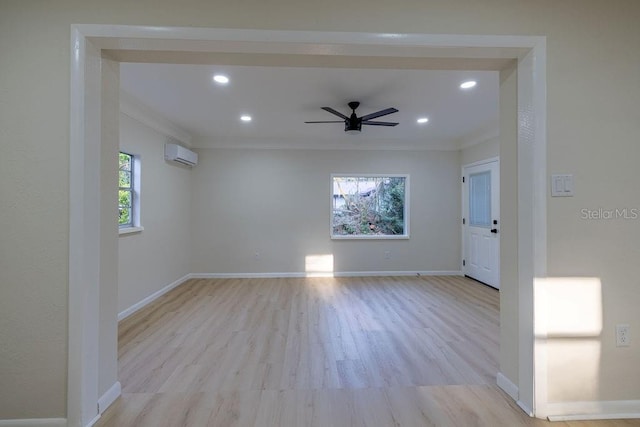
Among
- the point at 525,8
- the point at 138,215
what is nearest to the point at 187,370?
the point at 138,215

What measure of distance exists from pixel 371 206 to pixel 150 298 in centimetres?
390

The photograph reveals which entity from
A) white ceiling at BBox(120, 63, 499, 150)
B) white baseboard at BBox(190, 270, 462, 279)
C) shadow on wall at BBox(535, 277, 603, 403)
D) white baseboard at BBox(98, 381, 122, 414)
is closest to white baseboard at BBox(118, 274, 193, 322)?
white baseboard at BBox(190, 270, 462, 279)

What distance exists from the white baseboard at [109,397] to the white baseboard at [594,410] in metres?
2.51

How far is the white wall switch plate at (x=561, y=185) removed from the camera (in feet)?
5.33

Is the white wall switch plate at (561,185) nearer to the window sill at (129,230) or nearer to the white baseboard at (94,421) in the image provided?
the white baseboard at (94,421)

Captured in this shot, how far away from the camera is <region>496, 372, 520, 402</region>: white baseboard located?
5.74ft

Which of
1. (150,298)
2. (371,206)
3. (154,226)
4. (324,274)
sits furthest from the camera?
(371,206)

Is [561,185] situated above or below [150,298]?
above

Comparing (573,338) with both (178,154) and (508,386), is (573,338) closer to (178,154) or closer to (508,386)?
(508,386)

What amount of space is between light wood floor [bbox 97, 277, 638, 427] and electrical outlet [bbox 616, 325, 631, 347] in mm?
430

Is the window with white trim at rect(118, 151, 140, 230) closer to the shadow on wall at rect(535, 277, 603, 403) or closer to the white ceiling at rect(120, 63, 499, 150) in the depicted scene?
the white ceiling at rect(120, 63, 499, 150)

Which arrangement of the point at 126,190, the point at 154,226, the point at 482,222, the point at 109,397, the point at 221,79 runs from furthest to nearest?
the point at 482,222 → the point at 154,226 → the point at 126,190 → the point at 221,79 → the point at 109,397

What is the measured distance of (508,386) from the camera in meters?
1.82

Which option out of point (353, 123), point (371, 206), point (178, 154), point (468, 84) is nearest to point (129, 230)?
point (178, 154)
